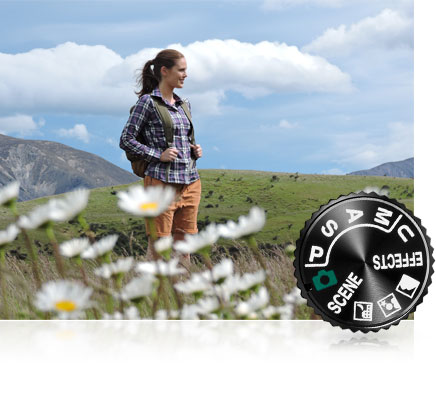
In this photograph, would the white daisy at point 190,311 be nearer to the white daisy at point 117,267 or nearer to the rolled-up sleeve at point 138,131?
the white daisy at point 117,267

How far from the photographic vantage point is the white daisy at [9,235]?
1.84 metres

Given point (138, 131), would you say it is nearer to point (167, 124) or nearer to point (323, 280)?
point (167, 124)

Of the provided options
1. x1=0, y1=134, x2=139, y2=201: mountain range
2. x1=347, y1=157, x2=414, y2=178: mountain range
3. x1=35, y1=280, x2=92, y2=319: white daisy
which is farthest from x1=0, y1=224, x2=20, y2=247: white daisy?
x1=347, y1=157, x2=414, y2=178: mountain range

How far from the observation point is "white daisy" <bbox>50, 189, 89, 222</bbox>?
159 centimetres

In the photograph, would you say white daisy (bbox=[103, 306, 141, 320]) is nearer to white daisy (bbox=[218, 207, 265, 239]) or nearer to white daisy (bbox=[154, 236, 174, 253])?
white daisy (bbox=[154, 236, 174, 253])

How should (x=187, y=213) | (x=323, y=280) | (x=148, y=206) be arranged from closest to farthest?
(x=148, y=206), (x=323, y=280), (x=187, y=213)

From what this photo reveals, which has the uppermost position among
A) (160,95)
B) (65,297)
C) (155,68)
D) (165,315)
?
(155,68)

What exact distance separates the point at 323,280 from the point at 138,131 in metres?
1.37

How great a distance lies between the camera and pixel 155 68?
2918mm

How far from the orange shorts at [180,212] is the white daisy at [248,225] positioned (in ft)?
3.61

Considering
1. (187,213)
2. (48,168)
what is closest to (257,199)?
(48,168)

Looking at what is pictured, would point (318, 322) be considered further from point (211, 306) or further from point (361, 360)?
point (211, 306)

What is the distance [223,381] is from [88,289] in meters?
0.48

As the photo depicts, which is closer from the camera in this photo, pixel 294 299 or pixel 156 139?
pixel 294 299
